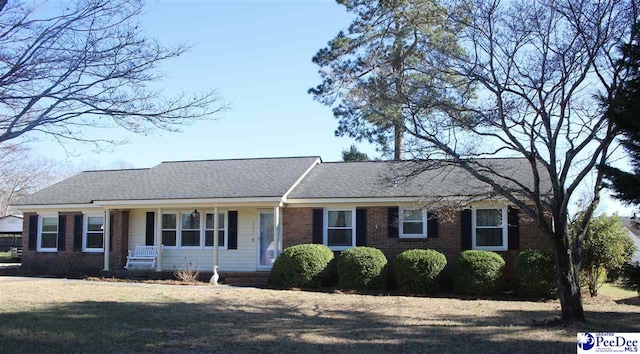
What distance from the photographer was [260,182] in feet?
73.1

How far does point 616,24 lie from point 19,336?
12241mm

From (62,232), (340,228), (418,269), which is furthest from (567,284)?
(62,232)

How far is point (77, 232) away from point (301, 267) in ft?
35.0

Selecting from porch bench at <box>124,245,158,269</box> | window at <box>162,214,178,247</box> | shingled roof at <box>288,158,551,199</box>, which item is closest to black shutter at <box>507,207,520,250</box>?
shingled roof at <box>288,158,551,199</box>

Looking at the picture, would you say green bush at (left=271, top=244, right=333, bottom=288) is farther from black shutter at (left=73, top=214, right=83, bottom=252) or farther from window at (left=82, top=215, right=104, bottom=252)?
black shutter at (left=73, top=214, right=83, bottom=252)

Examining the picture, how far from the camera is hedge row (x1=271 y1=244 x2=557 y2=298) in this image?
54.8ft

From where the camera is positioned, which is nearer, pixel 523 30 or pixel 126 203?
pixel 523 30

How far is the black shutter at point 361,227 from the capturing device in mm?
20031

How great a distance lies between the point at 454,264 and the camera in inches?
723

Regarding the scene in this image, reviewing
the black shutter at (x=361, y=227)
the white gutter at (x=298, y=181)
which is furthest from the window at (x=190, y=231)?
the black shutter at (x=361, y=227)

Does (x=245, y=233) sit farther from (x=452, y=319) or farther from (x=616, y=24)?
(x=616, y=24)

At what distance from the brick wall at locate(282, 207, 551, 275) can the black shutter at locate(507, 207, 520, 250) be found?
122 millimetres

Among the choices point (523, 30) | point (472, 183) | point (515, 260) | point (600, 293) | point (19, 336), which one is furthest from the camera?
point (472, 183)

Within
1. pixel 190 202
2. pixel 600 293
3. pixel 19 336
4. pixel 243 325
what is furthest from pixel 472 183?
pixel 19 336
